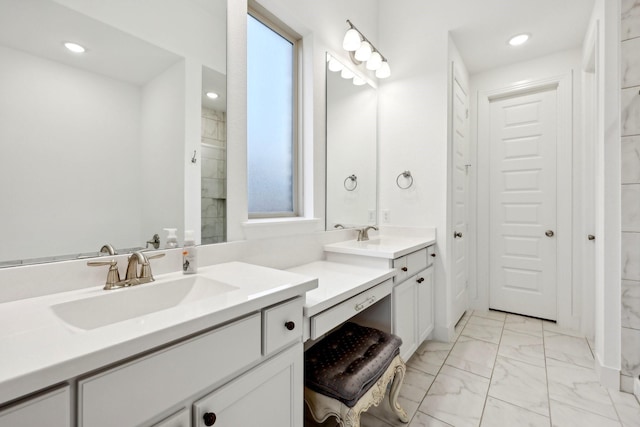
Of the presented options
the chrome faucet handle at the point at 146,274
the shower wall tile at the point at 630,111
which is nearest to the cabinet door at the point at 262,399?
the chrome faucet handle at the point at 146,274

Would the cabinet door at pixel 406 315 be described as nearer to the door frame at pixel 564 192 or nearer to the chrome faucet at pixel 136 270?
the chrome faucet at pixel 136 270

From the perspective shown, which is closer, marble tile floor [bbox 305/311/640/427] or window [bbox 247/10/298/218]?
marble tile floor [bbox 305/311/640/427]

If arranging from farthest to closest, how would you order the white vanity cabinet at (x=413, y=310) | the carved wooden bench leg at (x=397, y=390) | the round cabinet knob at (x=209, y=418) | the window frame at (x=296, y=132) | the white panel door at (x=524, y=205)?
the white panel door at (x=524, y=205) → the window frame at (x=296, y=132) → the white vanity cabinet at (x=413, y=310) → the carved wooden bench leg at (x=397, y=390) → the round cabinet knob at (x=209, y=418)

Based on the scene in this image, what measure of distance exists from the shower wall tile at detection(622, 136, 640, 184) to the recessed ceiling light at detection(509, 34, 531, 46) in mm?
1275

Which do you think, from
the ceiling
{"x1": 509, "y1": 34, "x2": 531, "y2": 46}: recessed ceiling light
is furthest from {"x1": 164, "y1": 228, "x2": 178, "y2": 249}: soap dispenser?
{"x1": 509, "y1": 34, "x2": 531, "y2": 46}: recessed ceiling light

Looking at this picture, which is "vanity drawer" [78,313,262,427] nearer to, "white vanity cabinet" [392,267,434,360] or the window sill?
the window sill

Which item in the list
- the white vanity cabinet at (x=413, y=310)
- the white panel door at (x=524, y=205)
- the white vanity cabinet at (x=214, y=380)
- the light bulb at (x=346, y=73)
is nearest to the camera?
the white vanity cabinet at (x=214, y=380)

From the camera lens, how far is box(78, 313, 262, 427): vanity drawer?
0.55m

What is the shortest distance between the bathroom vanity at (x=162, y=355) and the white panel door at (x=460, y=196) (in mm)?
1960

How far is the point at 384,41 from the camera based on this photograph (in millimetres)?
2600

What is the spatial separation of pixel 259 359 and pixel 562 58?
11.5 ft

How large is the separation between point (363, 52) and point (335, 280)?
5.71 feet

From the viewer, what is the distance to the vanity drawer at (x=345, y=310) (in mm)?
1112

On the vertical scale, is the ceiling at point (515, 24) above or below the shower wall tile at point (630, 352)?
above
